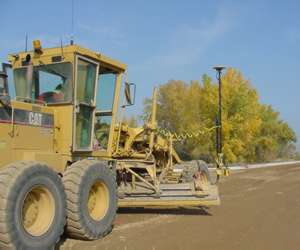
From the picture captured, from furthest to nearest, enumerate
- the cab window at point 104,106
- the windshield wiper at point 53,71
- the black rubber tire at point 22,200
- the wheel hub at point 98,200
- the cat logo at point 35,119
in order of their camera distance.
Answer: the cab window at point 104,106 → the windshield wiper at point 53,71 → the wheel hub at point 98,200 → the cat logo at point 35,119 → the black rubber tire at point 22,200

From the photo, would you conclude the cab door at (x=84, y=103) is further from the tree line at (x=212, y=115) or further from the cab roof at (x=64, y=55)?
the tree line at (x=212, y=115)

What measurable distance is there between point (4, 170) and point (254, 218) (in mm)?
5103

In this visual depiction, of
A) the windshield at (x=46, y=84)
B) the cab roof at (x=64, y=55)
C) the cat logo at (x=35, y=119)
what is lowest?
the cat logo at (x=35, y=119)

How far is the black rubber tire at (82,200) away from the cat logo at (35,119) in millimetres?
831

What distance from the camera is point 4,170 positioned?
617 centimetres

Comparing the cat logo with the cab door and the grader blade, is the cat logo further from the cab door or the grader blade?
the grader blade

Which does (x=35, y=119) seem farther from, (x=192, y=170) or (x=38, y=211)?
(x=192, y=170)

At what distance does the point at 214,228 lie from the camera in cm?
832

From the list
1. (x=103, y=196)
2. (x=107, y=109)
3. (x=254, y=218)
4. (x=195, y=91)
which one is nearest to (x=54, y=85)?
(x=107, y=109)

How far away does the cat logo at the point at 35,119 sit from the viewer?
726cm

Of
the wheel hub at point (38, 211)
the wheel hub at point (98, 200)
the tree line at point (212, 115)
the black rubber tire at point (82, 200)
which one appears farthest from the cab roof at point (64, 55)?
the tree line at point (212, 115)

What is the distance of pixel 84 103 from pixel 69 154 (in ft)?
2.97

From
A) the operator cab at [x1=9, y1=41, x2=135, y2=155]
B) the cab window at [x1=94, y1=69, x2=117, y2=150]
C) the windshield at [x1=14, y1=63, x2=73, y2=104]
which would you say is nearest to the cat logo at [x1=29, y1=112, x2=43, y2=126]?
→ the operator cab at [x1=9, y1=41, x2=135, y2=155]

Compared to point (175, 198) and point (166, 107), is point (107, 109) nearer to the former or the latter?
point (175, 198)
